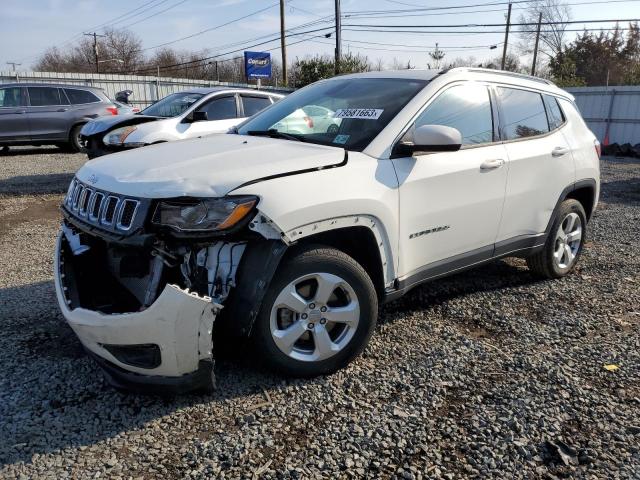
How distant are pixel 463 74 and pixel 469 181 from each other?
2.68 ft

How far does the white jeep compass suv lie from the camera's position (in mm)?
Result: 2559

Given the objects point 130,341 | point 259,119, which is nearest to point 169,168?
point 130,341

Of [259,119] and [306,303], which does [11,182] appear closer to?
[259,119]

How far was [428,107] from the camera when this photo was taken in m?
3.46

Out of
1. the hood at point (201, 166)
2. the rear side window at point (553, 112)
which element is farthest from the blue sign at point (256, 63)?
the hood at point (201, 166)

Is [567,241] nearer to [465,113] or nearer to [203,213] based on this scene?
[465,113]

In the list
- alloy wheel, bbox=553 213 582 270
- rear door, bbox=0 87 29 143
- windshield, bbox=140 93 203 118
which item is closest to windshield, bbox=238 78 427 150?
alloy wheel, bbox=553 213 582 270

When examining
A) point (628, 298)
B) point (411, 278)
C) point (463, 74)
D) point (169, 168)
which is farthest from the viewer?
point (628, 298)

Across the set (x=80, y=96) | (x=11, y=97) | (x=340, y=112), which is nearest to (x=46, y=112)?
(x=11, y=97)

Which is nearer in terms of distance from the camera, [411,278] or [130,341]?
[130,341]

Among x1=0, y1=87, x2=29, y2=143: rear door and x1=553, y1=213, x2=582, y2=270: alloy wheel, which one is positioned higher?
x1=0, y1=87, x2=29, y2=143: rear door

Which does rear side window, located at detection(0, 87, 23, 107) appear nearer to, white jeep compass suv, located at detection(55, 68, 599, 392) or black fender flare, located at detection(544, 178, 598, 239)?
white jeep compass suv, located at detection(55, 68, 599, 392)

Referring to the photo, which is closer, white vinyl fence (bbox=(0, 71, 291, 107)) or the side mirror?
the side mirror

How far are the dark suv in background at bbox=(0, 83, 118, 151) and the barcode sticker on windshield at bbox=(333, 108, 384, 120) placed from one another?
12066 millimetres
